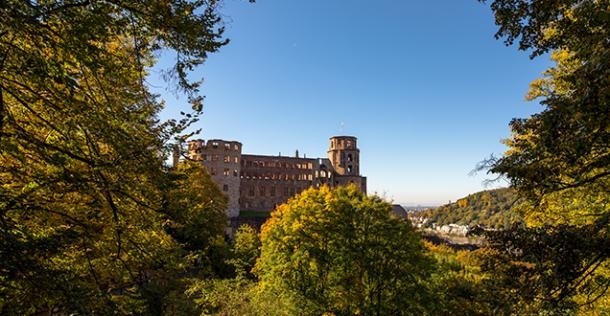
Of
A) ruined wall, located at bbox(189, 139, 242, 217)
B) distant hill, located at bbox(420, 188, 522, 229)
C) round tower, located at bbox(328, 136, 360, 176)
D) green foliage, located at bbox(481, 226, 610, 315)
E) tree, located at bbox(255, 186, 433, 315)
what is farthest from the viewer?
distant hill, located at bbox(420, 188, 522, 229)

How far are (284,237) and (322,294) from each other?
3.29m

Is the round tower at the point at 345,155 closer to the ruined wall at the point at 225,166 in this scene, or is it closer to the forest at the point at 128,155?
the ruined wall at the point at 225,166

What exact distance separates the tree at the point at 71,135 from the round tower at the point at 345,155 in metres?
64.8

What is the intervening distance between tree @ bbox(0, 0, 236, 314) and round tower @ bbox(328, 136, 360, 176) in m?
64.8

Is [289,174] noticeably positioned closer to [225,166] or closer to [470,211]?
[225,166]

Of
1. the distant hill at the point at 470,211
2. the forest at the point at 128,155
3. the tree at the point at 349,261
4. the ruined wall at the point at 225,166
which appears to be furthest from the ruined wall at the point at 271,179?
the forest at the point at 128,155

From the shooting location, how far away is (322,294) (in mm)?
17266

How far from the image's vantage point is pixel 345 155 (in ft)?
239

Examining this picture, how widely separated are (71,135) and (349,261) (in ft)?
46.2

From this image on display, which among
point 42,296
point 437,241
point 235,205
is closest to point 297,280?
point 42,296

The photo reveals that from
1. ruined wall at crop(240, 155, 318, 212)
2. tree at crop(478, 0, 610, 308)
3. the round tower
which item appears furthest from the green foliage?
the round tower

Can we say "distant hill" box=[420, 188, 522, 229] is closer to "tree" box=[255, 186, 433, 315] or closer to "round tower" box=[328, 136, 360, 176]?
"round tower" box=[328, 136, 360, 176]

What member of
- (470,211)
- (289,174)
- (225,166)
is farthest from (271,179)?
(470,211)

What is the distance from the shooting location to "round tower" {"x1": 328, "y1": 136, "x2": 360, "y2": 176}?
7262 cm
